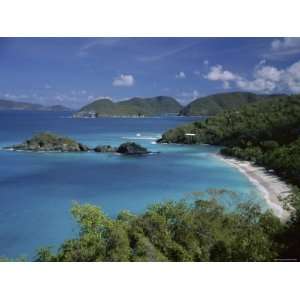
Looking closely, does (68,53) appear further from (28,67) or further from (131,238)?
(131,238)

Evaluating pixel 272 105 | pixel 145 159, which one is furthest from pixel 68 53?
pixel 272 105

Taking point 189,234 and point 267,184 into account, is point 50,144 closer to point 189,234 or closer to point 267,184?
point 189,234

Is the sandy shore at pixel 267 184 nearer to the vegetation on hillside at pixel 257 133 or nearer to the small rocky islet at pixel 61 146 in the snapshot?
the vegetation on hillside at pixel 257 133

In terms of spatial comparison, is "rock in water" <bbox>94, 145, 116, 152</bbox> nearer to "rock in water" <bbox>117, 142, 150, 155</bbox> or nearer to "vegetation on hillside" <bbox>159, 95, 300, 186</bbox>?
"rock in water" <bbox>117, 142, 150, 155</bbox>

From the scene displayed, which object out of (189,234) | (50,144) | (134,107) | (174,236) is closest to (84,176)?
(50,144)

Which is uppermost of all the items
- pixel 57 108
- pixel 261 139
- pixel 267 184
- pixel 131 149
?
pixel 57 108

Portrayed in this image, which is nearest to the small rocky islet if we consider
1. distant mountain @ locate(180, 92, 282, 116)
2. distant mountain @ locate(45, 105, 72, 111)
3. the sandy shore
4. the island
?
distant mountain @ locate(45, 105, 72, 111)
